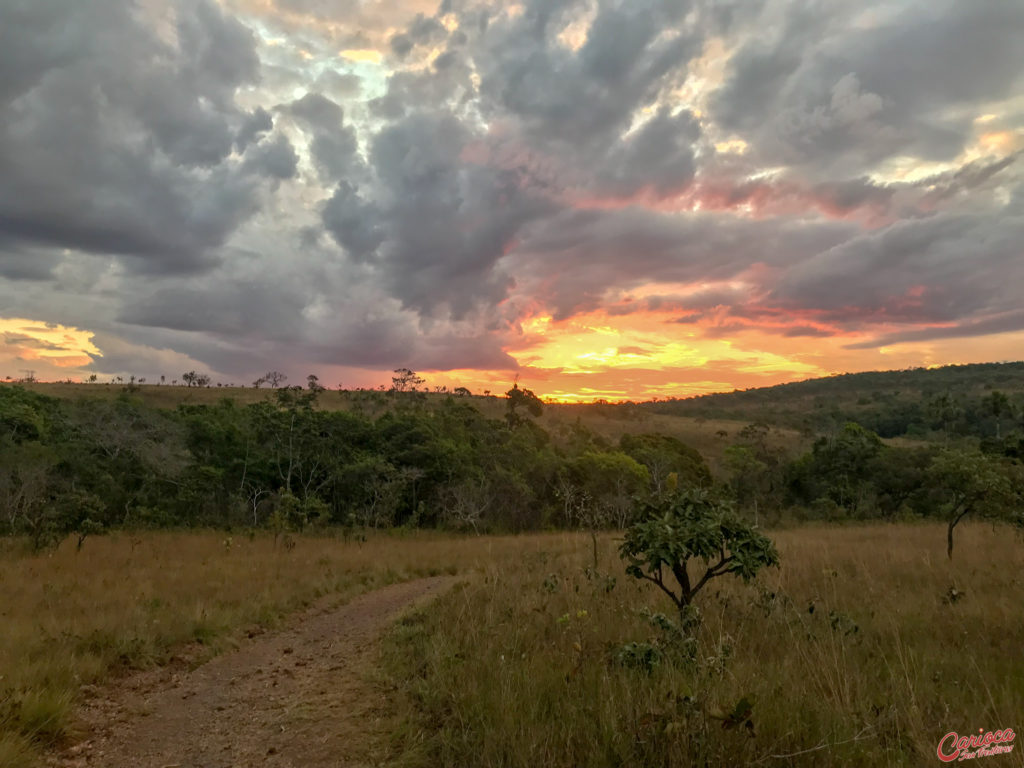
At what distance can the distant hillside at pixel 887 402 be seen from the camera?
68.1 metres

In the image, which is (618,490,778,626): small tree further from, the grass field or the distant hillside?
the distant hillside

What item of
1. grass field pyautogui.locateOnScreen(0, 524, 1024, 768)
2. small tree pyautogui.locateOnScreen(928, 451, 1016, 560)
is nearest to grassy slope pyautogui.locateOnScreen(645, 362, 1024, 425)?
small tree pyautogui.locateOnScreen(928, 451, 1016, 560)

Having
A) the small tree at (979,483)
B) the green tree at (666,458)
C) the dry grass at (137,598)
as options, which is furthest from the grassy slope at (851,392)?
the dry grass at (137,598)

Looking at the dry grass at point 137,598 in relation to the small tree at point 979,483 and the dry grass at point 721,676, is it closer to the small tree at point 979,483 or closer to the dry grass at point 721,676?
the dry grass at point 721,676

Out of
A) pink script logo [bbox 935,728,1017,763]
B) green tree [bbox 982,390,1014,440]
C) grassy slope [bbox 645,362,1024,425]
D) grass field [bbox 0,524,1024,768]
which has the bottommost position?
grass field [bbox 0,524,1024,768]

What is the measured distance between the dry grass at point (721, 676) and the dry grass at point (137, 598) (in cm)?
316

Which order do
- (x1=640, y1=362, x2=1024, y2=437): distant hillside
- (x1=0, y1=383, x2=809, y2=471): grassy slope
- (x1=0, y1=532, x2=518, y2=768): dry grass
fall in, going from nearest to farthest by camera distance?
(x1=0, y1=532, x2=518, y2=768): dry grass, (x1=0, y1=383, x2=809, y2=471): grassy slope, (x1=640, y1=362, x2=1024, y2=437): distant hillside

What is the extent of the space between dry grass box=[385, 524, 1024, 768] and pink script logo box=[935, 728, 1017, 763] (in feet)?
0.30

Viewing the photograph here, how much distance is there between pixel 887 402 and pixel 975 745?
362 feet

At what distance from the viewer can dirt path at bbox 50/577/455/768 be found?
4871 millimetres

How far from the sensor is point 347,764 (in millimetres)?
4598

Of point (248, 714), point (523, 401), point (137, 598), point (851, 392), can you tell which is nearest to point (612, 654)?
point (248, 714)

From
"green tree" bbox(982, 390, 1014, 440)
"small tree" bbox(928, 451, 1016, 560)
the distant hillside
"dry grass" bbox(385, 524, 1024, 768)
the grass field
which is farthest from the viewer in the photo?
the distant hillside

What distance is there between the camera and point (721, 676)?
180 inches
